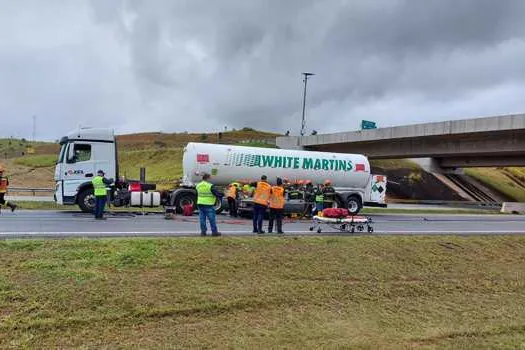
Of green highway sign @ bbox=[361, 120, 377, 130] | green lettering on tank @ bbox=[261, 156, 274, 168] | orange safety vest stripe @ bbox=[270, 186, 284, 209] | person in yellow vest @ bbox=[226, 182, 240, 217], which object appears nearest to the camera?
orange safety vest stripe @ bbox=[270, 186, 284, 209]

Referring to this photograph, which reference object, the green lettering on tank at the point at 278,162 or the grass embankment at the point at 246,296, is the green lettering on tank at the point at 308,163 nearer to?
the green lettering on tank at the point at 278,162

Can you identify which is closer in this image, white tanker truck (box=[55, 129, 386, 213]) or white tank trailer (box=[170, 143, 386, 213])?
white tanker truck (box=[55, 129, 386, 213])

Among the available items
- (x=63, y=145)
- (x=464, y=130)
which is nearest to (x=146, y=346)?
(x=63, y=145)

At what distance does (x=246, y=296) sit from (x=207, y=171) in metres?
15.5

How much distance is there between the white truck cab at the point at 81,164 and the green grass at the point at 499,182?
171ft

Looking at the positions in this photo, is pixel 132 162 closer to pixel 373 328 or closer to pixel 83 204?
pixel 83 204

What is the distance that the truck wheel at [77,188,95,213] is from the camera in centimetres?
2000

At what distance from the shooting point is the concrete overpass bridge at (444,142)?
3814cm

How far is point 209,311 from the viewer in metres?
7.88

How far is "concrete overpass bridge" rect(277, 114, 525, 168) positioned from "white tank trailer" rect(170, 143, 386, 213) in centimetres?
1470

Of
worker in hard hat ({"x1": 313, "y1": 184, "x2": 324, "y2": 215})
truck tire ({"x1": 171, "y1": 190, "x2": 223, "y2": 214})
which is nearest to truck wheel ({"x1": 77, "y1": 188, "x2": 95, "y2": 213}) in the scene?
truck tire ({"x1": 171, "y1": 190, "x2": 223, "y2": 214})

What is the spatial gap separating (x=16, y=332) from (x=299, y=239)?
701 centimetres

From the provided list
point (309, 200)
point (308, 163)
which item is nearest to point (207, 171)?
point (309, 200)

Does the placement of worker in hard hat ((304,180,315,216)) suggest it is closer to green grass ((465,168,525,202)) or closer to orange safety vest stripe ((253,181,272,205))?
orange safety vest stripe ((253,181,272,205))
